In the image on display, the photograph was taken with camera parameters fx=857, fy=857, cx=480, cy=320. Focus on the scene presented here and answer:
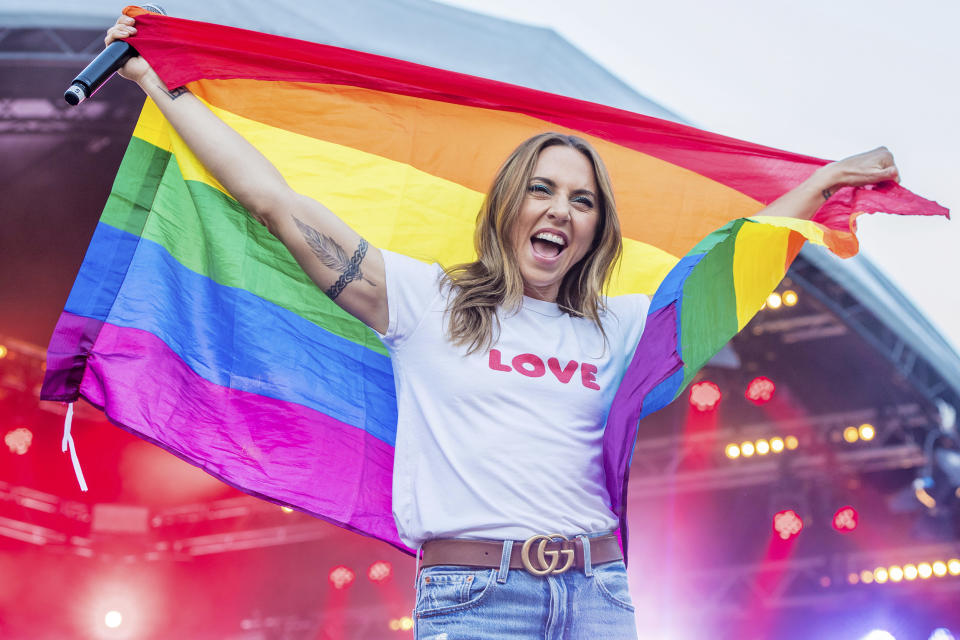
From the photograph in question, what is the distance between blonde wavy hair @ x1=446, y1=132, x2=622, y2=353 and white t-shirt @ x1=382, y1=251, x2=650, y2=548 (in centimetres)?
4

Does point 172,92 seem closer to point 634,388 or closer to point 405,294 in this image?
point 405,294

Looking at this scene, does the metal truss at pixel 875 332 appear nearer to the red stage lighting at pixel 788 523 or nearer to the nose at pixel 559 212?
the red stage lighting at pixel 788 523

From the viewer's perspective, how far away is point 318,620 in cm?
792

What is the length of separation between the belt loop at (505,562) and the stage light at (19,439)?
6.54 m

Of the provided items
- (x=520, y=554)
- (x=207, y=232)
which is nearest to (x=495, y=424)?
(x=520, y=554)

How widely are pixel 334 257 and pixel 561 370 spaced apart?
0.52 meters

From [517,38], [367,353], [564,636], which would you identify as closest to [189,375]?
[367,353]

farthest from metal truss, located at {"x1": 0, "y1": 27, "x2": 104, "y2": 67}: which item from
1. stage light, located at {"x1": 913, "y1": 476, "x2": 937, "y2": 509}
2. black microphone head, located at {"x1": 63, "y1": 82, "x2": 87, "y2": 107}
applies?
stage light, located at {"x1": 913, "y1": 476, "x2": 937, "y2": 509}

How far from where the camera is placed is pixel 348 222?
7.42 feet

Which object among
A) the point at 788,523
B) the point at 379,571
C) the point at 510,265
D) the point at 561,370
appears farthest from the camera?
the point at 379,571

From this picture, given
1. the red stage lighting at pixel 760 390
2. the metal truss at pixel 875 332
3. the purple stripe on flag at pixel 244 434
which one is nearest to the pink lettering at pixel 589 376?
the purple stripe on flag at pixel 244 434

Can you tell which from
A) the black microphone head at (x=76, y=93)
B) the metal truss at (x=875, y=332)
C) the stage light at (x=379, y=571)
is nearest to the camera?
the black microphone head at (x=76, y=93)

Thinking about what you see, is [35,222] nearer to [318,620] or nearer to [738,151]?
[318,620]

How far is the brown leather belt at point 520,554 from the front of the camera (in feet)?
4.95
